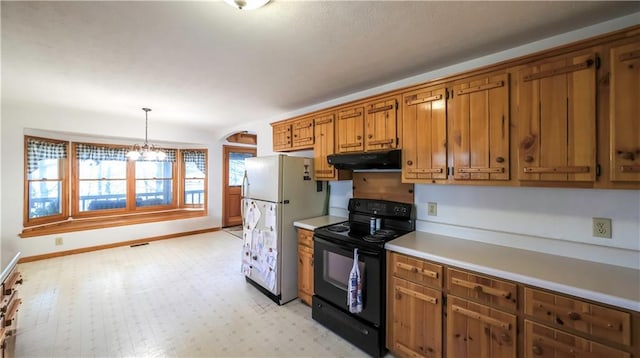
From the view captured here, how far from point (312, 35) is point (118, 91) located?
2.66 metres

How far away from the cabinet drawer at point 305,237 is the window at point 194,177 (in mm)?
4162

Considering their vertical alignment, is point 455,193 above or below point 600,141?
below

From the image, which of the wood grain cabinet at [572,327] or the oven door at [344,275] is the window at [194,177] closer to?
the oven door at [344,275]

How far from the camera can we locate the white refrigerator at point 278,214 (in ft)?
9.20

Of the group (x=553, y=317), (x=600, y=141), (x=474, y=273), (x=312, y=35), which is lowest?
(x=553, y=317)

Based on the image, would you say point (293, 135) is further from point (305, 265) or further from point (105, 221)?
→ point (105, 221)

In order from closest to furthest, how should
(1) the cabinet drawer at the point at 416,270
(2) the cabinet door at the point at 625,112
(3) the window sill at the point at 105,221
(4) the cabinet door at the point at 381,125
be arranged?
1. (2) the cabinet door at the point at 625,112
2. (1) the cabinet drawer at the point at 416,270
3. (4) the cabinet door at the point at 381,125
4. (3) the window sill at the point at 105,221

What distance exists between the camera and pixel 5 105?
3.62m

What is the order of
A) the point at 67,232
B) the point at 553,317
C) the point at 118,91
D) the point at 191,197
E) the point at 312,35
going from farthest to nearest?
the point at 191,197 < the point at 67,232 < the point at 118,91 < the point at 312,35 < the point at 553,317

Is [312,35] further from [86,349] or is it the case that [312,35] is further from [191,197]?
[191,197]

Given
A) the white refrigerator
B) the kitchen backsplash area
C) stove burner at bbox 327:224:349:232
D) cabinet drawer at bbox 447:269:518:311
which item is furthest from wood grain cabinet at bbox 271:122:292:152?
cabinet drawer at bbox 447:269:518:311

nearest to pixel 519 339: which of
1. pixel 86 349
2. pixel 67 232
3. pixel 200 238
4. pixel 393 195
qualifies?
pixel 393 195

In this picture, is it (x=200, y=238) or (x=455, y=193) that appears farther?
(x=200, y=238)

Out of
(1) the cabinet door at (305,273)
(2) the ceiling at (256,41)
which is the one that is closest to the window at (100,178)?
(2) the ceiling at (256,41)
